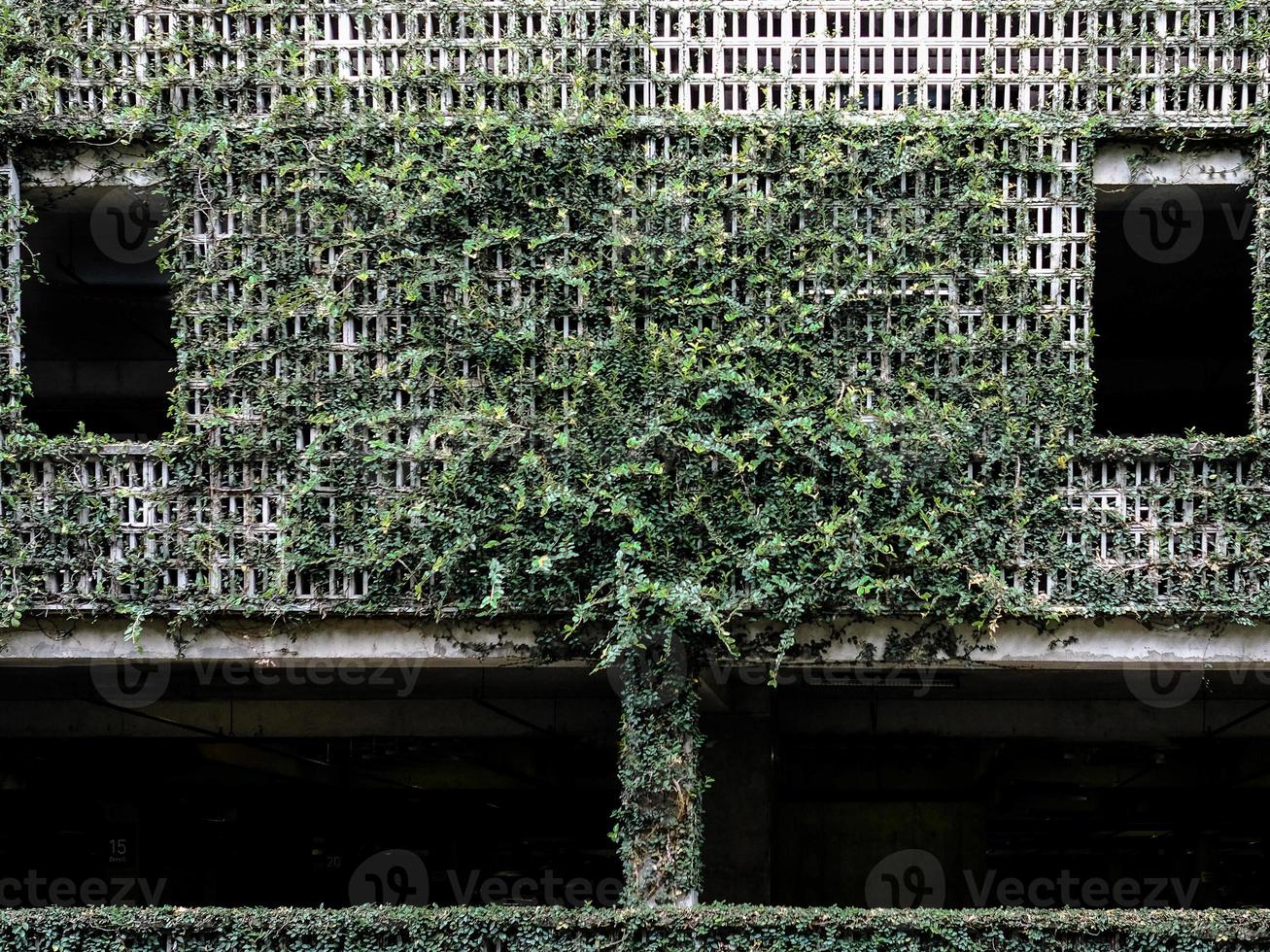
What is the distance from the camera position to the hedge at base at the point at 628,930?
22.8 ft

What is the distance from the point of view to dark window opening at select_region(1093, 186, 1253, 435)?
8367mm

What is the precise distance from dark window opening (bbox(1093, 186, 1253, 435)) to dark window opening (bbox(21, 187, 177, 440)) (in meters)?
7.66

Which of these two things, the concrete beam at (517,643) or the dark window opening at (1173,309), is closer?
the concrete beam at (517,643)

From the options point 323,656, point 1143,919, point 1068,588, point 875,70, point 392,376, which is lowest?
point 1143,919

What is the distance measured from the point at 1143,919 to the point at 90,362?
11855 mm

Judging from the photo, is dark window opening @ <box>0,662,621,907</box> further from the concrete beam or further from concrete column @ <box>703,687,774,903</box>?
the concrete beam

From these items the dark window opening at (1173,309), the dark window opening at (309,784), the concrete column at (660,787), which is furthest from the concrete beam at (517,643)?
the dark window opening at (309,784)

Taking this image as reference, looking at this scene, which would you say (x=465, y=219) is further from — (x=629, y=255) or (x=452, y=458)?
(x=452, y=458)

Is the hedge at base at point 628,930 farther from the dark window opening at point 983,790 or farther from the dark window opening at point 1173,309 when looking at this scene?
the dark window opening at point 1173,309

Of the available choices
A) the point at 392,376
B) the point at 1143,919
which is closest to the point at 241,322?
the point at 392,376

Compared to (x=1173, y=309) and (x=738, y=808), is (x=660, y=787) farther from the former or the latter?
(x=1173, y=309)

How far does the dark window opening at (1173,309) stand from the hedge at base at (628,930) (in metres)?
3.38

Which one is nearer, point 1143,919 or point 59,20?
point 1143,919

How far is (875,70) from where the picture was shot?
24.9ft
